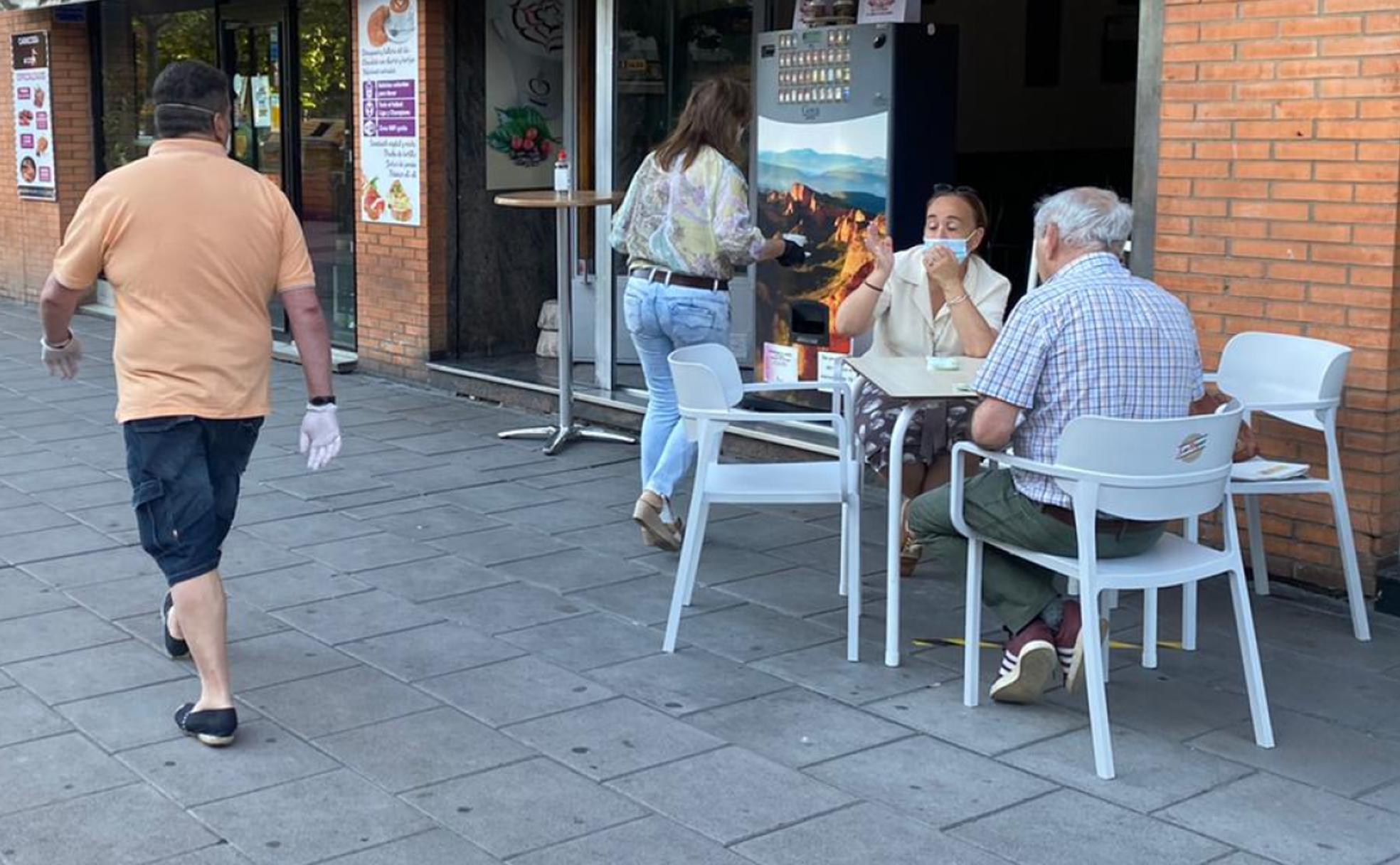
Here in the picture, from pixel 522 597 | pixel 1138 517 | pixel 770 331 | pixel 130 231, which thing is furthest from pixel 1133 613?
pixel 130 231

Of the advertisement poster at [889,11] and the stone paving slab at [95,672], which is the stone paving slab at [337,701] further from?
the advertisement poster at [889,11]

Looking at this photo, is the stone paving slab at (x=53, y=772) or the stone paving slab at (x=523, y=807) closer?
the stone paving slab at (x=523, y=807)

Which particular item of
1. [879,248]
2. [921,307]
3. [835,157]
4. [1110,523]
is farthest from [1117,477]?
[835,157]

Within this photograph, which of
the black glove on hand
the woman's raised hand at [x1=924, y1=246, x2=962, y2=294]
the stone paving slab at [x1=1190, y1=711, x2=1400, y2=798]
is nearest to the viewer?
the stone paving slab at [x1=1190, y1=711, x2=1400, y2=798]

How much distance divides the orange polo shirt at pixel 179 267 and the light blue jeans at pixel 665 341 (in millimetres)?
2113

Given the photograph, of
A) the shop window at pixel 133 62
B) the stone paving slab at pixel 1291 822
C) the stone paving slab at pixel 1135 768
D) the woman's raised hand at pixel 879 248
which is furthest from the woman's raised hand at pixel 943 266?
the shop window at pixel 133 62

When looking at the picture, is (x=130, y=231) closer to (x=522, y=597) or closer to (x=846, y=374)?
(x=522, y=597)

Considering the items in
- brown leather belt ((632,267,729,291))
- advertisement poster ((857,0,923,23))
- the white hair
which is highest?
advertisement poster ((857,0,923,23))

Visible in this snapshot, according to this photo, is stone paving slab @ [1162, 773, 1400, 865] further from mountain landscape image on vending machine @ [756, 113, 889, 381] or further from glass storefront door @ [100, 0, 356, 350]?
glass storefront door @ [100, 0, 356, 350]

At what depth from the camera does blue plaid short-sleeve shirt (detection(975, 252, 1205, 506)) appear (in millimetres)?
4367

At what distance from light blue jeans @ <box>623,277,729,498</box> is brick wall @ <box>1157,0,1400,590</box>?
163 centimetres

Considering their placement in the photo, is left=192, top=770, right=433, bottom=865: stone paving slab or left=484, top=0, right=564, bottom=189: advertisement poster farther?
left=484, top=0, right=564, bottom=189: advertisement poster

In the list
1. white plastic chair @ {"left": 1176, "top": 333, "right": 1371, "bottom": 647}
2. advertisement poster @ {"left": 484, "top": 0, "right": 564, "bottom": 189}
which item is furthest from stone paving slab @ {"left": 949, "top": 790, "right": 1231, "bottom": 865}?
advertisement poster @ {"left": 484, "top": 0, "right": 564, "bottom": 189}

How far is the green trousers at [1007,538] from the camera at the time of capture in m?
4.50
